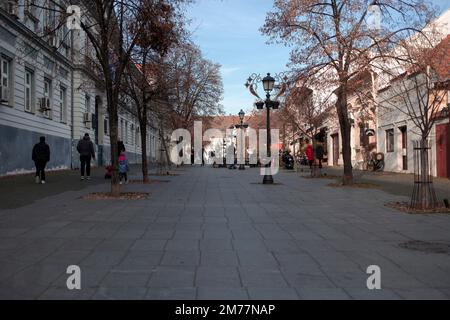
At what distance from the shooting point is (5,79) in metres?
22.1

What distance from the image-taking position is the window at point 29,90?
24672 millimetres

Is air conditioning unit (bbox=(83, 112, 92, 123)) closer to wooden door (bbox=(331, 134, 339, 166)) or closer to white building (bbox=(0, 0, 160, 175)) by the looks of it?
white building (bbox=(0, 0, 160, 175))

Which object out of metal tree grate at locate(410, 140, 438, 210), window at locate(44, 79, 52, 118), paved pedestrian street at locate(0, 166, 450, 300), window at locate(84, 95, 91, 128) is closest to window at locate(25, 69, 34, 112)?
window at locate(44, 79, 52, 118)

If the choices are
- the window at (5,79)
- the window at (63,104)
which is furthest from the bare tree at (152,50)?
the window at (63,104)

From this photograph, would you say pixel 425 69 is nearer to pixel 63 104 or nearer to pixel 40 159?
pixel 40 159

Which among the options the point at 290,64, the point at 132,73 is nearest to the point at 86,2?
the point at 132,73

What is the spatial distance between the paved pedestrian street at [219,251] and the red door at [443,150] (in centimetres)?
1335

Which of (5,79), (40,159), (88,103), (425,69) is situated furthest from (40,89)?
(425,69)

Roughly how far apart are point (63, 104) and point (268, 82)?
1508cm

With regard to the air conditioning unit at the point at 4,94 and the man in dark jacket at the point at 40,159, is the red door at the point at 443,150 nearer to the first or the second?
the man in dark jacket at the point at 40,159

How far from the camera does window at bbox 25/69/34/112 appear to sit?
24.7 m

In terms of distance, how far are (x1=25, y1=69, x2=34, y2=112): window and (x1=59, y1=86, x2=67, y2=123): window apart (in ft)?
16.3
